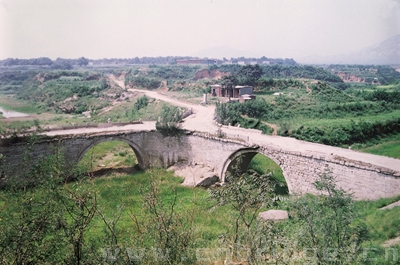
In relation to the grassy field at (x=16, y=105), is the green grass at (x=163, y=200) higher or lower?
lower

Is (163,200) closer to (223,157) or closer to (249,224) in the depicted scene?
(223,157)

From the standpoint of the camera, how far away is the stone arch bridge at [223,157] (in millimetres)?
15562

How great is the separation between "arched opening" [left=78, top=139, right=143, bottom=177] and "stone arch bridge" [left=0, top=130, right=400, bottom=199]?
500 mm

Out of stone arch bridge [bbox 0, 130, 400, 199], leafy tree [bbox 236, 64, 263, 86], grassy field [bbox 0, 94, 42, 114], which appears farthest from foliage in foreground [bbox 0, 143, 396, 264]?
leafy tree [bbox 236, 64, 263, 86]

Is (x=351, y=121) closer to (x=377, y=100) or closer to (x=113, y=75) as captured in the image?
(x=377, y=100)

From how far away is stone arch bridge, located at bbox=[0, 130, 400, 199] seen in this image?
51.1ft

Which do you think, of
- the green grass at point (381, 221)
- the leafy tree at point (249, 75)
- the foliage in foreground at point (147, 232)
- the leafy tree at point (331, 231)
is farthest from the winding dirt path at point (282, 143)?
the leafy tree at point (249, 75)

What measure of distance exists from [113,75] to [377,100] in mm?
74668

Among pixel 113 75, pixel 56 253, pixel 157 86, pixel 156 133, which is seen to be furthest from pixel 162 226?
pixel 113 75

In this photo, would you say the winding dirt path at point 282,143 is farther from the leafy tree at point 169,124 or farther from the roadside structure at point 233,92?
the roadside structure at point 233,92

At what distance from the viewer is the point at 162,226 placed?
7.49 metres

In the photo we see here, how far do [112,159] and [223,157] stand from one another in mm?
10509

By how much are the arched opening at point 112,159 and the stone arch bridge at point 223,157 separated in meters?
0.50

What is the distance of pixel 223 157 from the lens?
72.9 ft
